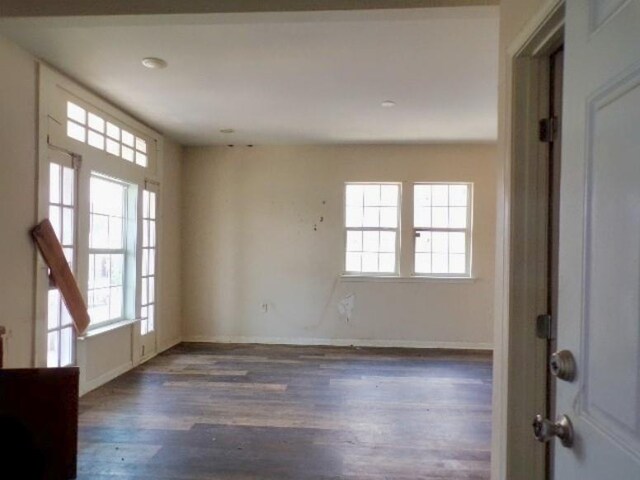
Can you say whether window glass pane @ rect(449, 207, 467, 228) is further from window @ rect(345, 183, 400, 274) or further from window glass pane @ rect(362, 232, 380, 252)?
window glass pane @ rect(362, 232, 380, 252)

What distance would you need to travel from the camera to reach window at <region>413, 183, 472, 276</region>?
511cm

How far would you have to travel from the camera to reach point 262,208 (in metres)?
5.22

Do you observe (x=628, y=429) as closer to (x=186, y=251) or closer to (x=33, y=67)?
(x=33, y=67)

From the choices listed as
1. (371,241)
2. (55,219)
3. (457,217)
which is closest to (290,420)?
(55,219)

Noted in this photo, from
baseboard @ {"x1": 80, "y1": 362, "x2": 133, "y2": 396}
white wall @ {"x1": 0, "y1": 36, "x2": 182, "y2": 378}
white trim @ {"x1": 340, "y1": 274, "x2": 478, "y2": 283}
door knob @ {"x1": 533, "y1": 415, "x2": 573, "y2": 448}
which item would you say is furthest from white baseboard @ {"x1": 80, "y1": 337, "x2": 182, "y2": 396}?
door knob @ {"x1": 533, "y1": 415, "x2": 573, "y2": 448}

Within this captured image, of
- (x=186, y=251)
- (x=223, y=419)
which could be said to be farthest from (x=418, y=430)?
(x=186, y=251)

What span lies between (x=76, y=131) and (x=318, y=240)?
2.89 m

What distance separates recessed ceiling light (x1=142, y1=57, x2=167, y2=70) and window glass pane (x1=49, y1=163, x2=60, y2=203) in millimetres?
1072

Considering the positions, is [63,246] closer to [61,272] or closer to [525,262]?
[61,272]

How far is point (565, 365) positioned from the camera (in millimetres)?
883

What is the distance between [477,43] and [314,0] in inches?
48.0

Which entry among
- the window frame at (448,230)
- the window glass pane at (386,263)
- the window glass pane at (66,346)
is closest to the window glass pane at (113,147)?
the window glass pane at (66,346)

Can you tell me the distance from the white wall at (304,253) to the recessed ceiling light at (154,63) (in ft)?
7.73

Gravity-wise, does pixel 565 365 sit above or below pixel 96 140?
below
